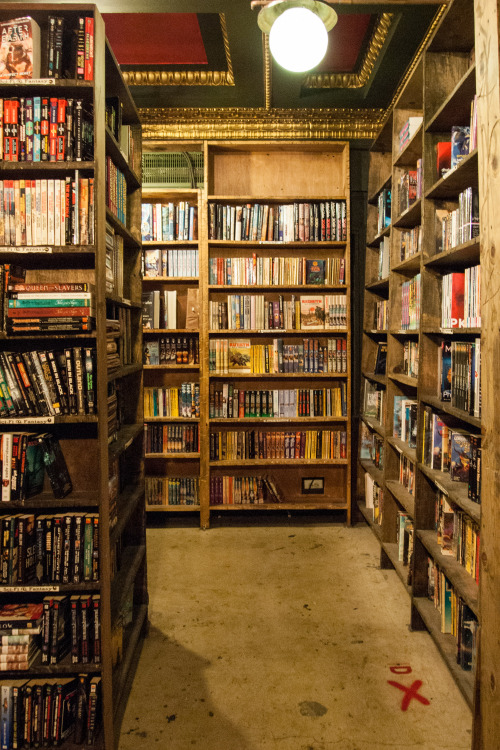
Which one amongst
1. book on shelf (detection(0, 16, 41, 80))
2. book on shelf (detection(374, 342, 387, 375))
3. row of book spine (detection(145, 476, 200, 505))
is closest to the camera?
book on shelf (detection(0, 16, 41, 80))

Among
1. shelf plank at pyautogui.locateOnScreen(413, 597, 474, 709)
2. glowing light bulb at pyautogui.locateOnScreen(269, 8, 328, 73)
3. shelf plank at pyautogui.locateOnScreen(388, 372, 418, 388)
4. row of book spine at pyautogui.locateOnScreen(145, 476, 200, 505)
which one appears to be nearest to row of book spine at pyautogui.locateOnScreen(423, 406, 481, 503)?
shelf plank at pyautogui.locateOnScreen(388, 372, 418, 388)

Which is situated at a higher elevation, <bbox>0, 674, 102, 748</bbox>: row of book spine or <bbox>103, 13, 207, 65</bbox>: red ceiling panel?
<bbox>103, 13, 207, 65</bbox>: red ceiling panel

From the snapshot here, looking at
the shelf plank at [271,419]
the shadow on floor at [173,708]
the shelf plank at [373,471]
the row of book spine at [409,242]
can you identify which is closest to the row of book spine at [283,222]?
the row of book spine at [409,242]

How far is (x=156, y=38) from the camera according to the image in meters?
2.79

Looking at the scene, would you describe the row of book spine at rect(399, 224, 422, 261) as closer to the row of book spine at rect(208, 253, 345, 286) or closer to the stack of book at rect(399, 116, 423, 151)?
the stack of book at rect(399, 116, 423, 151)

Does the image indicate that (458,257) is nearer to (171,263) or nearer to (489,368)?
(489,368)

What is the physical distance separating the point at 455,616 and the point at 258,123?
10.9 ft

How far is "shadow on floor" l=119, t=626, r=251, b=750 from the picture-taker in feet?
5.31

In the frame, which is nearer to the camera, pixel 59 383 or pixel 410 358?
pixel 59 383

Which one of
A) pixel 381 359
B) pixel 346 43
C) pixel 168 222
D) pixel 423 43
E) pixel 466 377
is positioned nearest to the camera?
pixel 466 377

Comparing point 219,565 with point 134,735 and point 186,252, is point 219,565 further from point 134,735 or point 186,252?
point 186,252

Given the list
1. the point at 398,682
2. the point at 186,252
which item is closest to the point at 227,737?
the point at 398,682

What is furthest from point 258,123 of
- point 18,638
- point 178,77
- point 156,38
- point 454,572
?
point 18,638

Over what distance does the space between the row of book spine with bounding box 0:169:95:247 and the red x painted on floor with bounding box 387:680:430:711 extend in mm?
1984
